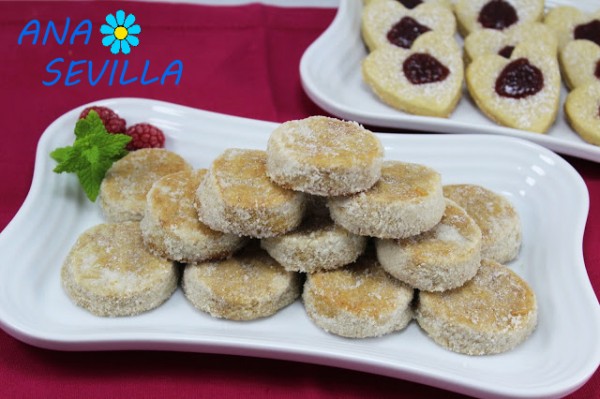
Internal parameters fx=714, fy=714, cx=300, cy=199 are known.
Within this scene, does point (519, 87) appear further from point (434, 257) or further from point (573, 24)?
point (434, 257)

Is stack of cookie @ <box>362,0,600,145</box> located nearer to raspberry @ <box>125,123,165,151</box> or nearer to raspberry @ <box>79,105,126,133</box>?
raspberry @ <box>125,123,165,151</box>

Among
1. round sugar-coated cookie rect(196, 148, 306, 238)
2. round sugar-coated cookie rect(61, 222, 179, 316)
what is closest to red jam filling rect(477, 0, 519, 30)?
round sugar-coated cookie rect(196, 148, 306, 238)

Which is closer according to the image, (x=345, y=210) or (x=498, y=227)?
(x=345, y=210)

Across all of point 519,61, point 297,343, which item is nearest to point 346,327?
point 297,343

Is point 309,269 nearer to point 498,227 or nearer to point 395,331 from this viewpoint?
point 395,331

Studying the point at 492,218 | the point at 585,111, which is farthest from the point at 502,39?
the point at 492,218

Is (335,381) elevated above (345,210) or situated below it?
below
